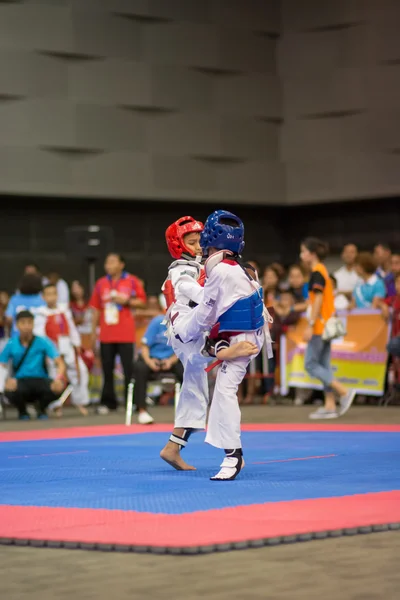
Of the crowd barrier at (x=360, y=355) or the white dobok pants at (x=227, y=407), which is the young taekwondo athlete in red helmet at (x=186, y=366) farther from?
the crowd barrier at (x=360, y=355)

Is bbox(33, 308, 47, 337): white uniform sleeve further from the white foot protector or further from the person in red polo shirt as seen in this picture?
the white foot protector

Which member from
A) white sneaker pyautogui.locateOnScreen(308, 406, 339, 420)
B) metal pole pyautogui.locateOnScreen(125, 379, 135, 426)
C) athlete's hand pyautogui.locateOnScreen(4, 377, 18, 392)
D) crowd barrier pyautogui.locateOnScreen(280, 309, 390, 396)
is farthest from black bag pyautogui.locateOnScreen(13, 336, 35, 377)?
crowd barrier pyautogui.locateOnScreen(280, 309, 390, 396)

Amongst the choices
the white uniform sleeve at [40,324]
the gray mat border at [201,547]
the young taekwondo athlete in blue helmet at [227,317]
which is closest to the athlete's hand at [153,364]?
the white uniform sleeve at [40,324]

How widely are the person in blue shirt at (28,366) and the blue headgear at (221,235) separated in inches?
274

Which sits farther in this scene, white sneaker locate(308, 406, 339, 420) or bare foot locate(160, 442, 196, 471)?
white sneaker locate(308, 406, 339, 420)

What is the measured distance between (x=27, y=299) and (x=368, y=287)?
4.37 meters

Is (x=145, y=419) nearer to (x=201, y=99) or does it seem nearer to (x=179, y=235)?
(x=179, y=235)

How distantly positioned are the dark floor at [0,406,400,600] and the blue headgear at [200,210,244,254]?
2398mm

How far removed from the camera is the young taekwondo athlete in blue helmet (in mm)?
6758

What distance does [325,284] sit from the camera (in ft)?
41.5

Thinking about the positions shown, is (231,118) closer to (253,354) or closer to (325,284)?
(325,284)

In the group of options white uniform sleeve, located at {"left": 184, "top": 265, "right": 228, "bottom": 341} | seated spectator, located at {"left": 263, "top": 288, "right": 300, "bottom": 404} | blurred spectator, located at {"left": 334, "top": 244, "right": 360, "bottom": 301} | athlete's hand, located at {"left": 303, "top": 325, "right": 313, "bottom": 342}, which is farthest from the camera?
blurred spectator, located at {"left": 334, "top": 244, "right": 360, "bottom": 301}

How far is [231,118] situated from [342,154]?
2199mm

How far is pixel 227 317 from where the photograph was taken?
682 centimetres
